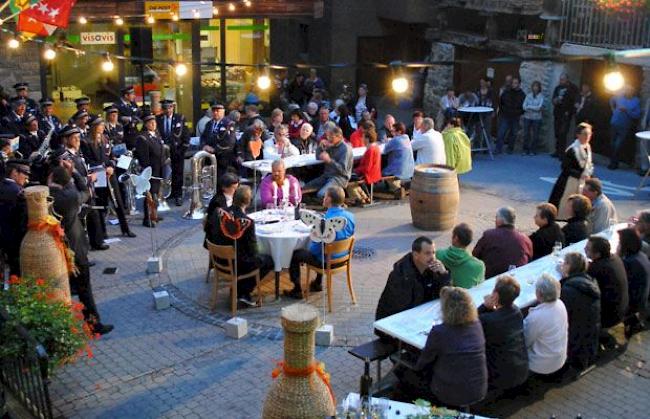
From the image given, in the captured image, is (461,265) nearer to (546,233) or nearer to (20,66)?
(546,233)

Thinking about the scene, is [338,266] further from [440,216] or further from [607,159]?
[607,159]

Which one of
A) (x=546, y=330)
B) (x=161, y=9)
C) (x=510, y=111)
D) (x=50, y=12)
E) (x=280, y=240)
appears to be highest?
(x=161, y=9)

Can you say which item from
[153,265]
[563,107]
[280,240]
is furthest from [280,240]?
[563,107]

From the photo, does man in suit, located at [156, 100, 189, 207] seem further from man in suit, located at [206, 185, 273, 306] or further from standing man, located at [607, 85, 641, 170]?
standing man, located at [607, 85, 641, 170]

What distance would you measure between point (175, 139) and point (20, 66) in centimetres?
508

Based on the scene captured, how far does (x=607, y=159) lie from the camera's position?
688 inches

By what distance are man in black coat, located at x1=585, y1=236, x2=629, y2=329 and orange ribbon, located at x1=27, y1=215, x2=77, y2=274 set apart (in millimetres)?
5286

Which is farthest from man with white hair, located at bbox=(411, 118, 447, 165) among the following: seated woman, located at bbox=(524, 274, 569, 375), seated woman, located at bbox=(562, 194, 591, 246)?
seated woman, located at bbox=(524, 274, 569, 375)

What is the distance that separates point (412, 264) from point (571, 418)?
77.8 inches

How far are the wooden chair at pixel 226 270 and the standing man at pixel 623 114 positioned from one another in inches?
395

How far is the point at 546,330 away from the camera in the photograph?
696cm

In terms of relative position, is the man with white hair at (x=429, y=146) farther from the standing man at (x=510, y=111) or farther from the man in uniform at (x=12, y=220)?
the man in uniform at (x=12, y=220)

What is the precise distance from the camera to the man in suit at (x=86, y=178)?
35.5 ft

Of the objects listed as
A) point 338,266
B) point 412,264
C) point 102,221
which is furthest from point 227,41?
point 412,264
